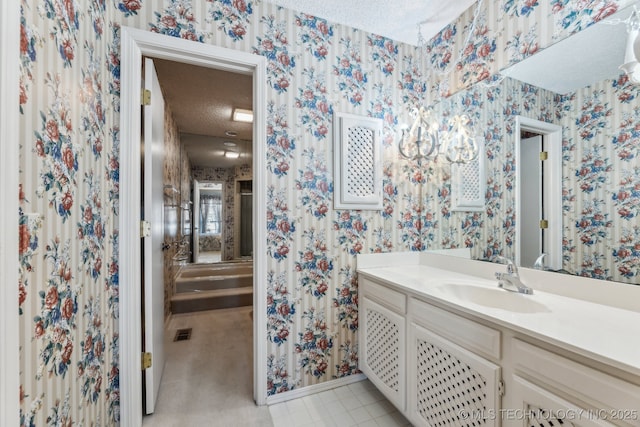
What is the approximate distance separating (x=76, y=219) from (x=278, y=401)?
59.4 inches

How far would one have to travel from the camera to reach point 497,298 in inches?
55.3

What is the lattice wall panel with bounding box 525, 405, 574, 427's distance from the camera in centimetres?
85

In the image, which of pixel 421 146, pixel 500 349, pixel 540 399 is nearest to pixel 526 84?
pixel 421 146

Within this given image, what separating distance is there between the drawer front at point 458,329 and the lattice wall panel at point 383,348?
0.76ft

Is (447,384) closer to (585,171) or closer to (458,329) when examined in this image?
(458,329)

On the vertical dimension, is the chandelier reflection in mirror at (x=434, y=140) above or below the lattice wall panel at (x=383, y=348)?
above

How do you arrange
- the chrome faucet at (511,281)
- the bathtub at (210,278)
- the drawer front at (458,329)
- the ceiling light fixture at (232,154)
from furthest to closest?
the ceiling light fixture at (232,154) < the bathtub at (210,278) < the chrome faucet at (511,281) < the drawer front at (458,329)

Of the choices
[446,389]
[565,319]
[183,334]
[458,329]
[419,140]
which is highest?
[419,140]

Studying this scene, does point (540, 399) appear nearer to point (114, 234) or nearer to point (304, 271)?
point (304, 271)

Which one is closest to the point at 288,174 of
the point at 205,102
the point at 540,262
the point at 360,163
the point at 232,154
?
the point at 360,163

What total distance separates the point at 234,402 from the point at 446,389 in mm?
1278

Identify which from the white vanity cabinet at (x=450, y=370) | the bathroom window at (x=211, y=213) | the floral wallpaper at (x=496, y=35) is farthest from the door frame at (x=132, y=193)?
the bathroom window at (x=211, y=213)

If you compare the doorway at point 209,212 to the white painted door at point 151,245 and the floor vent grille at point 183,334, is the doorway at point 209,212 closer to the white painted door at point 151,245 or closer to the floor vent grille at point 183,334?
the floor vent grille at point 183,334

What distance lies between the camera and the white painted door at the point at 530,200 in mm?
1437
